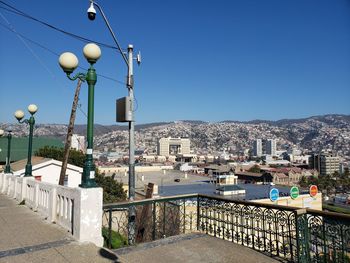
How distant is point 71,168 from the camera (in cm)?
2725

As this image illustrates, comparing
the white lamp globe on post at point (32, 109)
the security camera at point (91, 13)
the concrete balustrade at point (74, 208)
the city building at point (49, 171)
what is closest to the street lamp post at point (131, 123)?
the security camera at point (91, 13)

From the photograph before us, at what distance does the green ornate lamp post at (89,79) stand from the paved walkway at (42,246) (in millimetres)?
1134

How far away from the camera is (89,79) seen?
641 centimetres

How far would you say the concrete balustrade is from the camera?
578 cm

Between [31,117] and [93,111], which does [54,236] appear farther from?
[31,117]

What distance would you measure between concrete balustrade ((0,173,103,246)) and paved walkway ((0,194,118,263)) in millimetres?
188

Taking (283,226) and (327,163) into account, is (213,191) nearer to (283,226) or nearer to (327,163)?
(283,226)

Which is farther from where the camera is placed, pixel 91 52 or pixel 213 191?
pixel 213 191

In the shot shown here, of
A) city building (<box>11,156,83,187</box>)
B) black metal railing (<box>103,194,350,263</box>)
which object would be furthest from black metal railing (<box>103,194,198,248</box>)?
city building (<box>11,156,83,187</box>)

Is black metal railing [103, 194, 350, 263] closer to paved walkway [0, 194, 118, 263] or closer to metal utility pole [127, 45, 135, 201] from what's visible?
paved walkway [0, 194, 118, 263]

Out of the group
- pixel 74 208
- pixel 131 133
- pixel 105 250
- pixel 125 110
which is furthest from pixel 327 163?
pixel 105 250

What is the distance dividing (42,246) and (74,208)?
0.87 meters

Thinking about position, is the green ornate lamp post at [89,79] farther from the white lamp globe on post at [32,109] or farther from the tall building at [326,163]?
the tall building at [326,163]

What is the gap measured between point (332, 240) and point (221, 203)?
2.69 m
